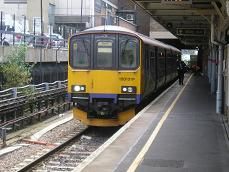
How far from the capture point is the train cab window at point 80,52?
16.7 metres

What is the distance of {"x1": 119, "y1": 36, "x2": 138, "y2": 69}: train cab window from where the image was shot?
16.5m

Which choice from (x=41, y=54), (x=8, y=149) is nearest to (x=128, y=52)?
(x=8, y=149)

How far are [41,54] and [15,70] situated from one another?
6752mm

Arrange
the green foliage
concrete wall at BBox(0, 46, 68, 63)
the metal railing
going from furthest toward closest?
concrete wall at BBox(0, 46, 68, 63)
the green foliage
the metal railing

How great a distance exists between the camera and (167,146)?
1114cm

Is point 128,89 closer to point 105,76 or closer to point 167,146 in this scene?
point 105,76

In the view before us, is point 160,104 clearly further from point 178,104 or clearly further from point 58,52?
point 58,52

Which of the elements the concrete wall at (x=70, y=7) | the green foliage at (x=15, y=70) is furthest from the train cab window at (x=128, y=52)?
the concrete wall at (x=70, y=7)

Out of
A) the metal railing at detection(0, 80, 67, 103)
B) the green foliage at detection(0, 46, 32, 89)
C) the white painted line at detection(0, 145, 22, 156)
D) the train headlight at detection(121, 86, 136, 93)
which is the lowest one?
the white painted line at detection(0, 145, 22, 156)

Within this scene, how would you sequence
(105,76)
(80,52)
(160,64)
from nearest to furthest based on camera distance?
(105,76), (80,52), (160,64)

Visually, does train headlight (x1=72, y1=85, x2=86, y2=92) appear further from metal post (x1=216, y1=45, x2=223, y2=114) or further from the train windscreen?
metal post (x1=216, y1=45, x2=223, y2=114)

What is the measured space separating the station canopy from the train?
1.82m

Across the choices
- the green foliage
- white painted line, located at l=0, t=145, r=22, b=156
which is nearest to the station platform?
white painted line, located at l=0, t=145, r=22, b=156

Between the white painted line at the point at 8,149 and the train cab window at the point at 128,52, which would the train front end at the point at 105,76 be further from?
the white painted line at the point at 8,149
